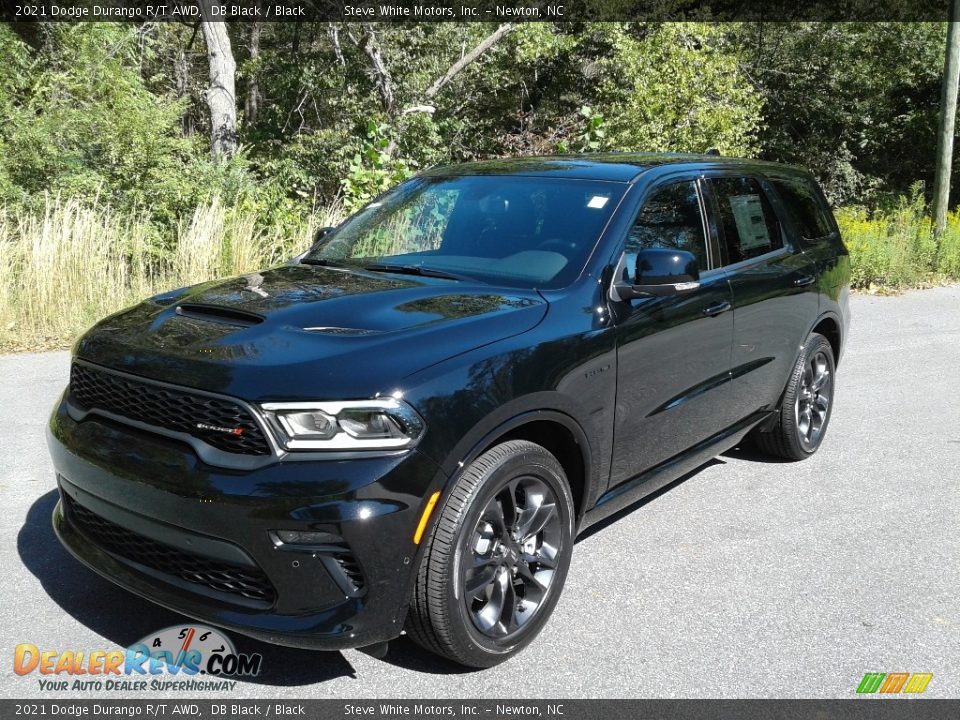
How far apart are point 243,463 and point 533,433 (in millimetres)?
1173

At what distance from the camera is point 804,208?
5.65m

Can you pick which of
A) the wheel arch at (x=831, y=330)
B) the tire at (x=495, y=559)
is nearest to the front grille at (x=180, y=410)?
the tire at (x=495, y=559)

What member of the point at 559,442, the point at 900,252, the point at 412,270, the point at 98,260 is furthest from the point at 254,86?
the point at 559,442

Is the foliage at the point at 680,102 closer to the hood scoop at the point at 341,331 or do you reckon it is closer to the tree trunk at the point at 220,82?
the tree trunk at the point at 220,82

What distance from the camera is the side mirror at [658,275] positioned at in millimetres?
3688

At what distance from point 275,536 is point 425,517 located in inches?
18.4

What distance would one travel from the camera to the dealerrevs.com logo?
10.2 feet

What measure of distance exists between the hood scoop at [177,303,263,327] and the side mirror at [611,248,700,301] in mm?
1486

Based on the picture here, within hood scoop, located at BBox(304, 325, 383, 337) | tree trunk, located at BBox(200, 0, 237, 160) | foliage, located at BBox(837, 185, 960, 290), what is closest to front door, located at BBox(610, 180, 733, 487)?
hood scoop, located at BBox(304, 325, 383, 337)

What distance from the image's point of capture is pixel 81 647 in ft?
10.8

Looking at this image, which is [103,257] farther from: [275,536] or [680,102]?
[680,102]

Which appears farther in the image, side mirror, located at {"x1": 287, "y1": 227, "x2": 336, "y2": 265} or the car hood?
side mirror, located at {"x1": 287, "y1": 227, "x2": 336, "y2": 265}

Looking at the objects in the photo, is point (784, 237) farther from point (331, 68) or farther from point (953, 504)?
point (331, 68)

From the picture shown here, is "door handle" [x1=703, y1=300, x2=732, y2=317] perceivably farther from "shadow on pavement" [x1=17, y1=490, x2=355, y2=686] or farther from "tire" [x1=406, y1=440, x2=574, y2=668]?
"shadow on pavement" [x1=17, y1=490, x2=355, y2=686]
